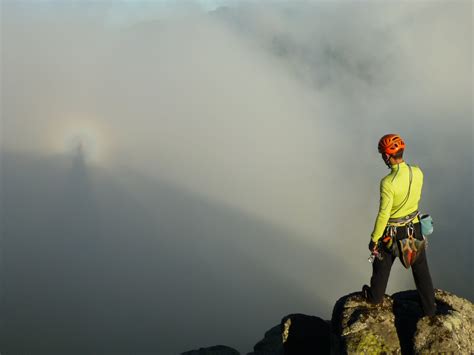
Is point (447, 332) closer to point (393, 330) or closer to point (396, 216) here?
point (393, 330)

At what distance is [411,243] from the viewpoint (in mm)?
11039

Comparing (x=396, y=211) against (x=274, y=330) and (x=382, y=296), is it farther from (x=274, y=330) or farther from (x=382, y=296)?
(x=274, y=330)

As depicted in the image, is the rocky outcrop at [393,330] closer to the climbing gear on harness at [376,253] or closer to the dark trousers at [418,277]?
the dark trousers at [418,277]

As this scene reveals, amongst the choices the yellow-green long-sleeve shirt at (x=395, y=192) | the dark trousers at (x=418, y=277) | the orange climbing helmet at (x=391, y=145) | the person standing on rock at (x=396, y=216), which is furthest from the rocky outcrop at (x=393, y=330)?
the orange climbing helmet at (x=391, y=145)

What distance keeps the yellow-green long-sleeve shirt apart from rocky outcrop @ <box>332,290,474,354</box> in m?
2.32

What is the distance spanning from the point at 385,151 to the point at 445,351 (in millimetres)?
5249

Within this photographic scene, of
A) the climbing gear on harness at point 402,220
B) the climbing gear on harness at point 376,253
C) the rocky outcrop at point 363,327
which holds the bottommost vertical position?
the rocky outcrop at point 363,327

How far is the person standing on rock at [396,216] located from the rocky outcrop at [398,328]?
45cm

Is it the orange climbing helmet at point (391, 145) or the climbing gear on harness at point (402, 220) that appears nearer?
the orange climbing helmet at point (391, 145)

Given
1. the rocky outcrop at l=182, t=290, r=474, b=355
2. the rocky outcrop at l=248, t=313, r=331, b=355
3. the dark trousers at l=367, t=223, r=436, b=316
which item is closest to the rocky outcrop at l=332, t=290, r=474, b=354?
the rocky outcrop at l=182, t=290, r=474, b=355

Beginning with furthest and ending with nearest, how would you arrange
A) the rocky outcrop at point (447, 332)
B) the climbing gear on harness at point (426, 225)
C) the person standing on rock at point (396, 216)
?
the climbing gear on harness at point (426, 225) < the person standing on rock at point (396, 216) < the rocky outcrop at point (447, 332)

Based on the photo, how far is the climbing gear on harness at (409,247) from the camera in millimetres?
10984

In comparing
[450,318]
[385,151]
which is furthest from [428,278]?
[385,151]

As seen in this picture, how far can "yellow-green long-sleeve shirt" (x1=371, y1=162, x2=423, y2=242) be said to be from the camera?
10.5 meters
